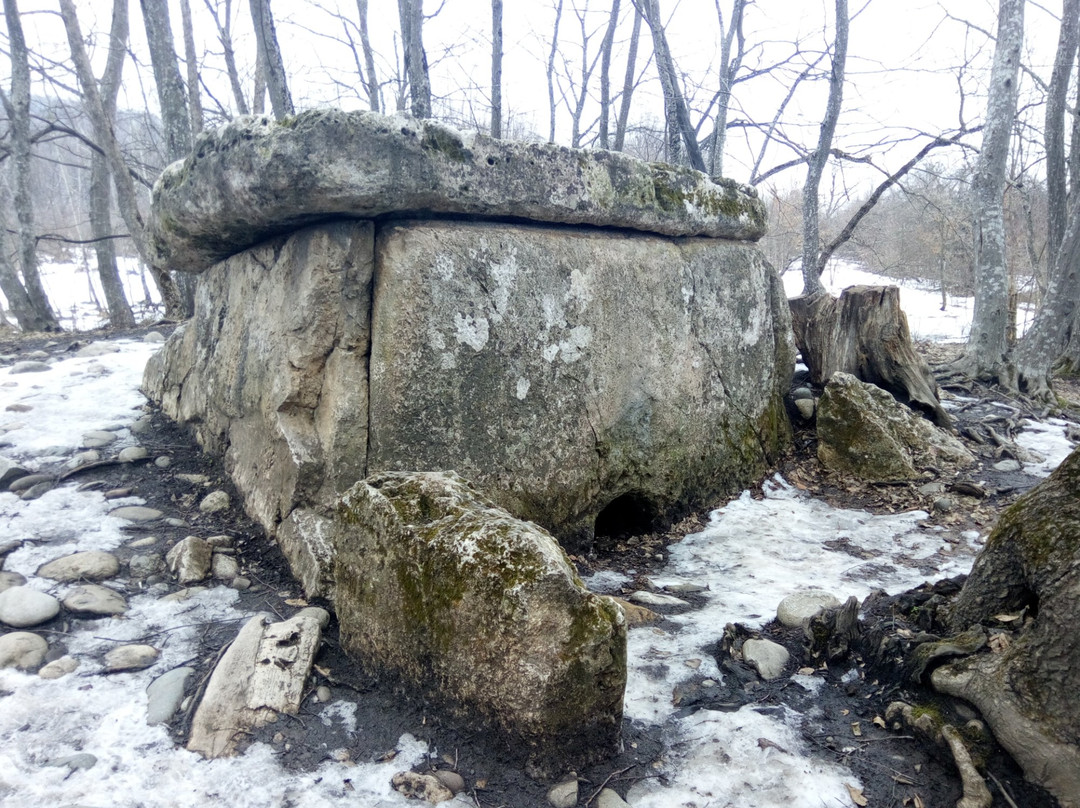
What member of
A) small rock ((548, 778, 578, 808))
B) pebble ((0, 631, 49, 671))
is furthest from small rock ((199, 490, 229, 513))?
small rock ((548, 778, 578, 808))

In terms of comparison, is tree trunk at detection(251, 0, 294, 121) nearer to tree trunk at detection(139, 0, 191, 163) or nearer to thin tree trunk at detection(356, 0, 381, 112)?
tree trunk at detection(139, 0, 191, 163)

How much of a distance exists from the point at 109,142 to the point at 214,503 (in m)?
6.35

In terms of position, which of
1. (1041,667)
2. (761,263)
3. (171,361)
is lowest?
(1041,667)

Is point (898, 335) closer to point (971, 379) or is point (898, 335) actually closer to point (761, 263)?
point (761, 263)

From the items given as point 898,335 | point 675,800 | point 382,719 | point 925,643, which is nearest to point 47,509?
point 382,719

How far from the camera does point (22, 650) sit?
2.36 meters

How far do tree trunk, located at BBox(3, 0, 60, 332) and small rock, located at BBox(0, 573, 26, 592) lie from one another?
668 centimetres

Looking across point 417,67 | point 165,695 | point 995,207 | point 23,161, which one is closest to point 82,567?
point 165,695

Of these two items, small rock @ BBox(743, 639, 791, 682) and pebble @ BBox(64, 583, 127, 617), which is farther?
pebble @ BBox(64, 583, 127, 617)

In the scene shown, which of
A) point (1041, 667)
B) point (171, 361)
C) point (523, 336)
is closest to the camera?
point (1041, 667)

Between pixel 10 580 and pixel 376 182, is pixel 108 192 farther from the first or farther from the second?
pixel 376 182

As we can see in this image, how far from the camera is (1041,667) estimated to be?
1.81 m

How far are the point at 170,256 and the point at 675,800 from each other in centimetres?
381

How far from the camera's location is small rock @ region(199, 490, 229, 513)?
3.52 metres
